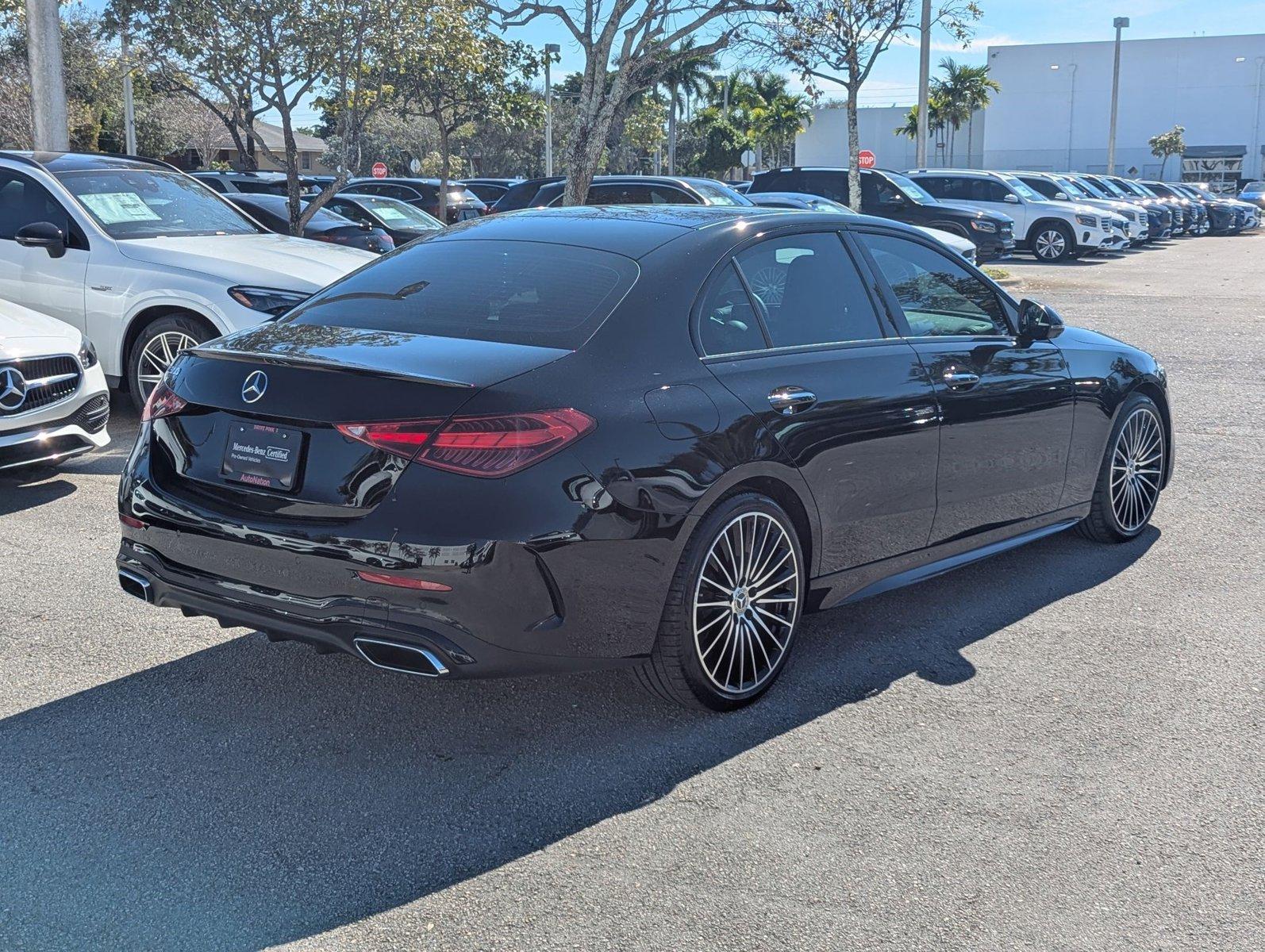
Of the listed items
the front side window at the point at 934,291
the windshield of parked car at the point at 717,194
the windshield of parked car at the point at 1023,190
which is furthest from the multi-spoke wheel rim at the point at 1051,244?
the front side window at the point at 934,291

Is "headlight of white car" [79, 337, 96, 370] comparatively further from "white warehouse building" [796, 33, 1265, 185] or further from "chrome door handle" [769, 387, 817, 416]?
"white warehouse building" [796, 33, 1265, 185]

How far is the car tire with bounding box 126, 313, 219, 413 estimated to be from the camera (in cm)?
843

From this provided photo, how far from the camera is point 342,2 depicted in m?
16.2

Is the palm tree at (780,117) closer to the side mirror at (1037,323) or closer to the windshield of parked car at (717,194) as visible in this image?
the windshield of parked car at (717,194)

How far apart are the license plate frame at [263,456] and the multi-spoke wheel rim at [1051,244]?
2842 cm

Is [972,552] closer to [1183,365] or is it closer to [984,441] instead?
[984,441]

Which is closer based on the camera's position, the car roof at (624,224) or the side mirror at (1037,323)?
the car roof at (624,224)

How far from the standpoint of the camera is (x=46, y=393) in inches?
277

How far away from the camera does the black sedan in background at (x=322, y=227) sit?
16406 mm

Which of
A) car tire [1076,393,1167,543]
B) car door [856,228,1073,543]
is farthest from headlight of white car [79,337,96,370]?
car tire [1076,393,1167,543]

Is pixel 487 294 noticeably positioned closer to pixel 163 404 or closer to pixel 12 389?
pixel 163 404

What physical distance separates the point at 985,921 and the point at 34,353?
577 cm

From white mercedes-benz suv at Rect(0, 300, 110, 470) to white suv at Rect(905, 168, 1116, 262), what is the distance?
24582 mm

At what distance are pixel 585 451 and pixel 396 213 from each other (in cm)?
1694
